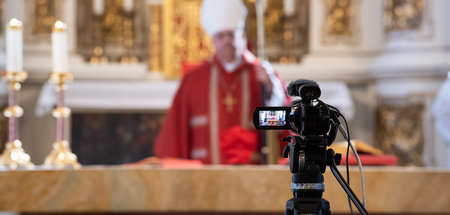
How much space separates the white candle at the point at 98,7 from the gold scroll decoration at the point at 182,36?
58cm

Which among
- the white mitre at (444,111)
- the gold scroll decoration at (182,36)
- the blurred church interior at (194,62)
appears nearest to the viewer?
the white mitre at (444,111)

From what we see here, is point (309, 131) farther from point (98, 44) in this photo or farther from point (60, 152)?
point (98, 44)

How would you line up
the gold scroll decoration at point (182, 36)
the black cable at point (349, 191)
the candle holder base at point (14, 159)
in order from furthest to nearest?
the gold scroll decoration at point (182, 36) → the candle holder base at point (14, 159) → the black cable at point (349, 191)

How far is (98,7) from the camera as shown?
6406 millimetres

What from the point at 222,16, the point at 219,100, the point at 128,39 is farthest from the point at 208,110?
the point at 128,39

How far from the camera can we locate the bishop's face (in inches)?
174

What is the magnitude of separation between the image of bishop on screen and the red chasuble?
2839mm

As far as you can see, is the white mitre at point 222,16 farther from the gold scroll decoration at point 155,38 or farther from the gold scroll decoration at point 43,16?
the gold scroll decoration at point 43,16

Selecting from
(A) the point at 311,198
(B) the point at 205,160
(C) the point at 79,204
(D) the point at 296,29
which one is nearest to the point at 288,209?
(A) the point at 311,198

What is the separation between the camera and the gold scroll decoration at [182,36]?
6457 millimetres

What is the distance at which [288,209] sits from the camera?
1.32 meters

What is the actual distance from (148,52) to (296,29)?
4.62 feet

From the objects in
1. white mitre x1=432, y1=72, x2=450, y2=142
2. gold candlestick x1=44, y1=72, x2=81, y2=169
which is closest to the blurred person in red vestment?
white mitre x1=432, y1=72, x2=450, y2=142

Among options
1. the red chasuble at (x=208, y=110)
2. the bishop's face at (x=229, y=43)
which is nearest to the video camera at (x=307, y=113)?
the red chasuble at (x=208, y=110)
